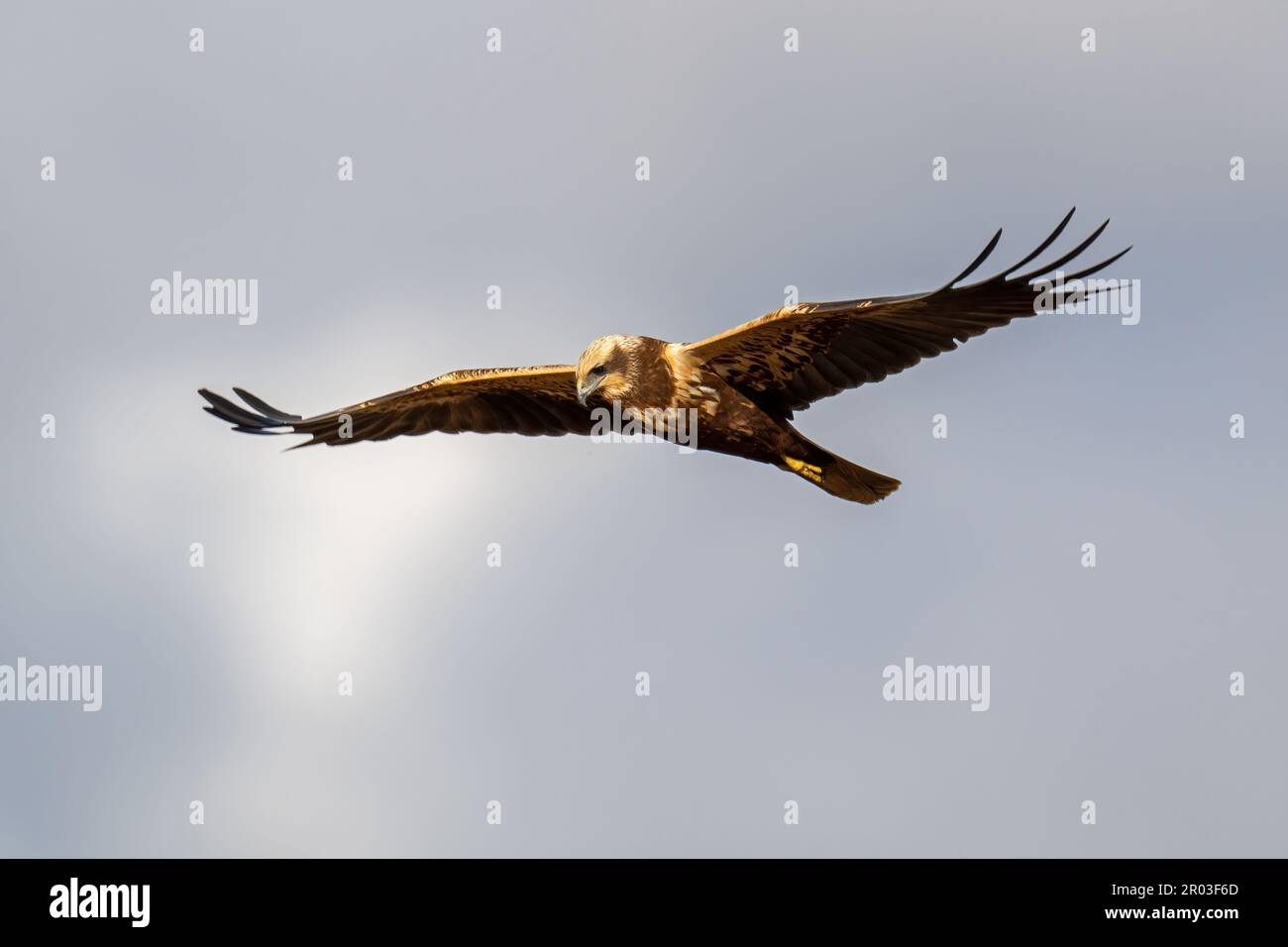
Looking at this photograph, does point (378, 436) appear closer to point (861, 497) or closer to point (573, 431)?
point (573, 431)

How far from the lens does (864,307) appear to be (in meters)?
12.8

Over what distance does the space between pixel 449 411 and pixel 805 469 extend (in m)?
4.24

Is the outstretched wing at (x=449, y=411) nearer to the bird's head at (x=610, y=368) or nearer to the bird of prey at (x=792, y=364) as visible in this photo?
the bird of prey at (x=792, y=364)

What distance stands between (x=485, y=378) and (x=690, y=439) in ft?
8.76

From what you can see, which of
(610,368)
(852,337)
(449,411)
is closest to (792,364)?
(852,337)

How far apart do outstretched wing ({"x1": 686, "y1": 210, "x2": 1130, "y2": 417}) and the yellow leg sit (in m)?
0.52

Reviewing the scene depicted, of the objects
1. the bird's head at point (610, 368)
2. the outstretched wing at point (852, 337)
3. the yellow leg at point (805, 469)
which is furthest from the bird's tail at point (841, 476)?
the bird's head at point (610, 368)

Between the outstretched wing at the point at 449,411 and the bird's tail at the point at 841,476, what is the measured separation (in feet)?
8.65

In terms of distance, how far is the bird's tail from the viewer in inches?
538

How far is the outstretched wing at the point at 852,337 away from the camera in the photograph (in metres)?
12.4

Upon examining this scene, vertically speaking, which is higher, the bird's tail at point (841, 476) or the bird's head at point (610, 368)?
the bird's head at point (610, 368)

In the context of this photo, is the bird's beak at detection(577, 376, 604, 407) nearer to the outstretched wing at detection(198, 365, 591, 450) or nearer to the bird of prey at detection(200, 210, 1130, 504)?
the bird of prey at detection(200, 210, 1130, 504)

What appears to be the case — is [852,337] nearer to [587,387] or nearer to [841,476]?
[841,476]
